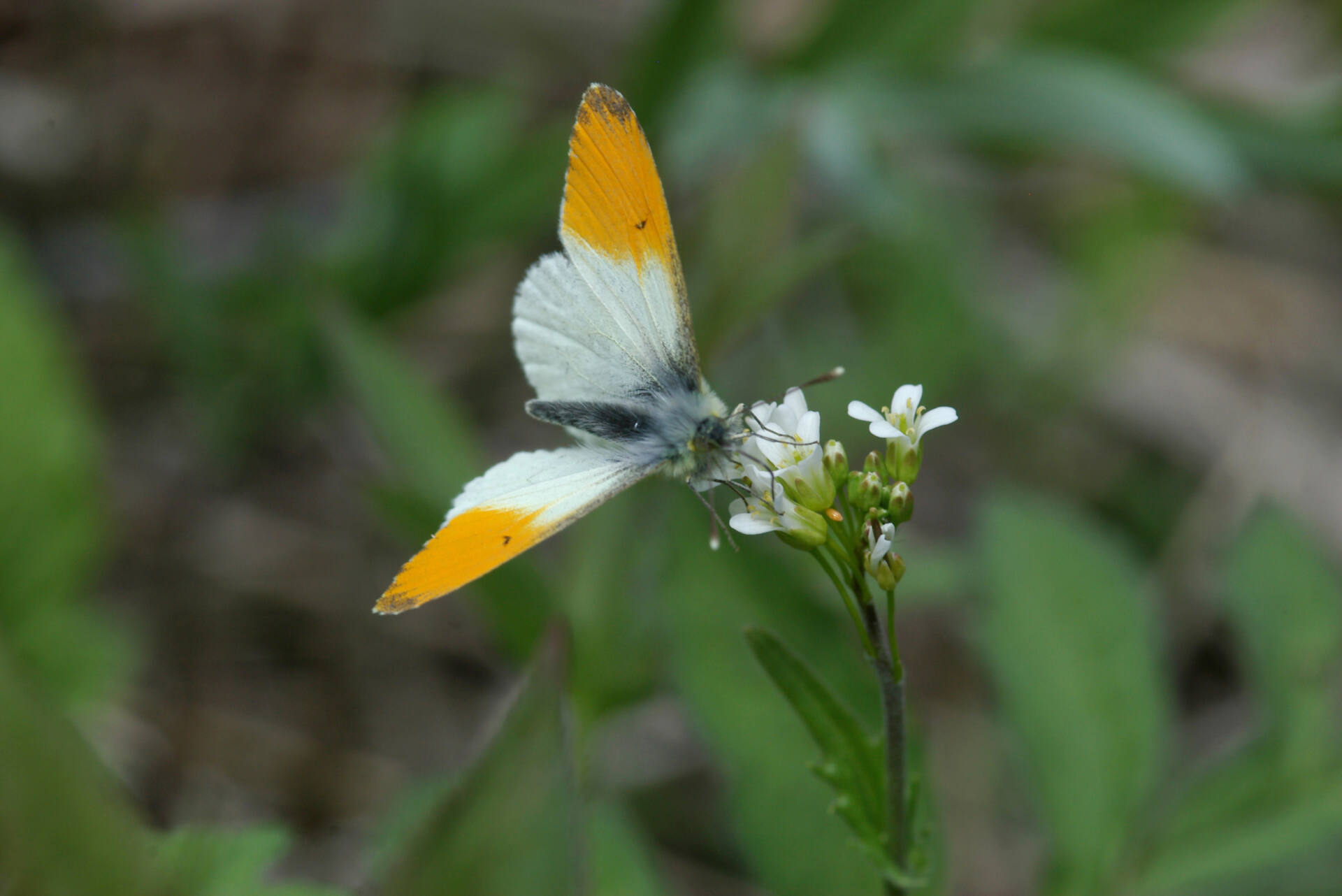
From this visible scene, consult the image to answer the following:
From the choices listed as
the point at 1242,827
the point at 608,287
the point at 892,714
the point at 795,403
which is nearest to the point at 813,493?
the point at 795,403

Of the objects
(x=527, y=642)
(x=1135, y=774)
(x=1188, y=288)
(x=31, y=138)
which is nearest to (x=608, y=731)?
(x=527, y=642)

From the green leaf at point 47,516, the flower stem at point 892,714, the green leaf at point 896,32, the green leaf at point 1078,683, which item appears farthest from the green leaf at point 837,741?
the green leaf at point 896,32

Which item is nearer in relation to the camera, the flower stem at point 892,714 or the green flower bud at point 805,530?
the flower stem at point 892,714

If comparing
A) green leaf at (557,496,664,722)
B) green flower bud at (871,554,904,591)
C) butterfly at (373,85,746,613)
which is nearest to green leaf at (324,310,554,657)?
green leaf at (557,496,664,722)

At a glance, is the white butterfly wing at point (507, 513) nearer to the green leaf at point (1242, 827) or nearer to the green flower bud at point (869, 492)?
the green flower bud at point (869, 492)

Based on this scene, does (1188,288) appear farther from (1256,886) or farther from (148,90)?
(148,90)

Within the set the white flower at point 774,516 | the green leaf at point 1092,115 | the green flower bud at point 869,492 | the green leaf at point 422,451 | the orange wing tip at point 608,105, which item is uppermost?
the orange wing tip at point 608,105
